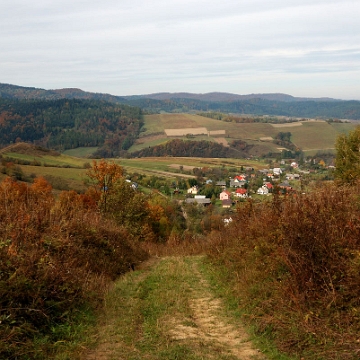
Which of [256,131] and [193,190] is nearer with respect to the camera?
[193,190]

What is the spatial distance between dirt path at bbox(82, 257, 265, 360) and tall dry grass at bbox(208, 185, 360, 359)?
0.51m

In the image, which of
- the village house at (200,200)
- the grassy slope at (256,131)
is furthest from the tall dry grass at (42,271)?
the grassy slope at (256,131)

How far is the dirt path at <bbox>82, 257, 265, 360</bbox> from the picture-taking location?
5.11 meters

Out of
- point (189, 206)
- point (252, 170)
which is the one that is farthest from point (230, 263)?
point (252, 170)

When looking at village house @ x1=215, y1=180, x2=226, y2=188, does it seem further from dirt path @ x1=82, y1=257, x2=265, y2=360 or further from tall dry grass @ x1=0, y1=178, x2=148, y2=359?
dirt path @ x1=82, y1=257, x2=265, y2=360

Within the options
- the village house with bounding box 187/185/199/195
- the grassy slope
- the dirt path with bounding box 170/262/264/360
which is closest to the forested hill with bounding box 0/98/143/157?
the grassy slope

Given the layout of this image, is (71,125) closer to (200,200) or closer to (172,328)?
(200,200)

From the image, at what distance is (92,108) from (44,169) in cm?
10761

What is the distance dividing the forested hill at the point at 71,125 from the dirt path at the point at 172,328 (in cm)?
10272

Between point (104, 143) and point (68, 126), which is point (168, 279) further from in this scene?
point (68, 126)

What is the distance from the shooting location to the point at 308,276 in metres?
6.14

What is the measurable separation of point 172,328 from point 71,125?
143 m

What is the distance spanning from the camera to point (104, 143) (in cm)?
12375

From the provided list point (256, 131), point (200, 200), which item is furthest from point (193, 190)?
point (256, 131)
